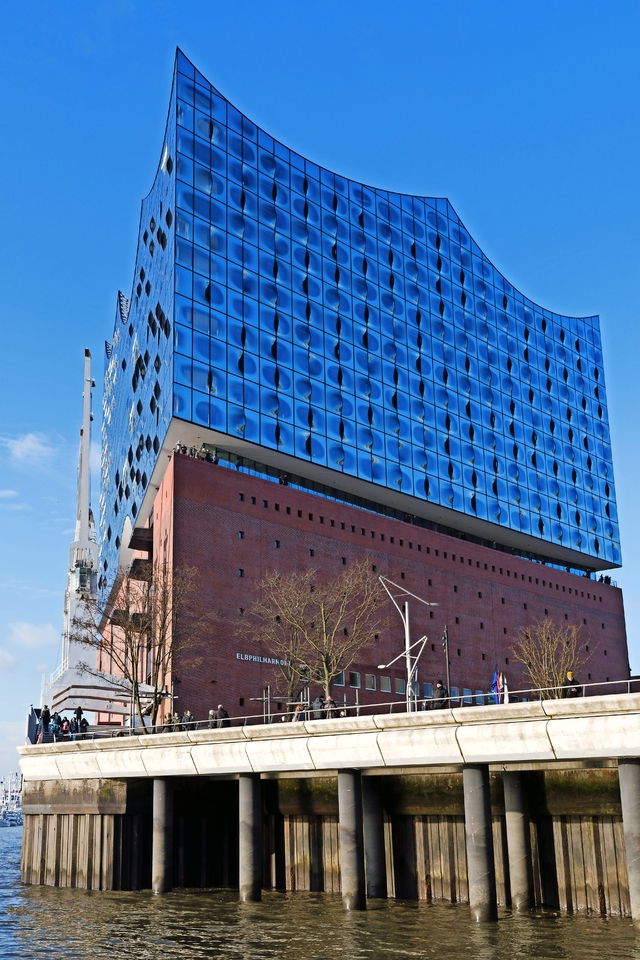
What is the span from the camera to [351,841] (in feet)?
105

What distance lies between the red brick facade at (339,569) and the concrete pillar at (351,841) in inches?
1256

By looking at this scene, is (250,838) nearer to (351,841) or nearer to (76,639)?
(351,841)

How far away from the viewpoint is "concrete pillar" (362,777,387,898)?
112 ft

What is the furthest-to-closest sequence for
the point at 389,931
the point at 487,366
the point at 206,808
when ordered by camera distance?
the point at 487,366
the point at 206,808
the point at 389,931

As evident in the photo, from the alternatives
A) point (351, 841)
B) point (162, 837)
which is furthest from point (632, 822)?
point (162, 837)

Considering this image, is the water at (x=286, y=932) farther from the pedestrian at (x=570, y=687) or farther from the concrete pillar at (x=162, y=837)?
the pedestrian at (x=570, y=687)

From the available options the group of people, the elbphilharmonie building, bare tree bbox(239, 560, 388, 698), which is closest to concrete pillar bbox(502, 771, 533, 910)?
the group of people

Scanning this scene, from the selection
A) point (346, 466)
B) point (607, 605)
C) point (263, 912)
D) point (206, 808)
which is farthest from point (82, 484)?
point (263, 912)

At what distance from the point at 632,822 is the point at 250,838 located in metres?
13.8

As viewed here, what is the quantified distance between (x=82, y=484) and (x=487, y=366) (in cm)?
4200

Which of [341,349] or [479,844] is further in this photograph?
[341,349]

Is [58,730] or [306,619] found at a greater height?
[306,619]

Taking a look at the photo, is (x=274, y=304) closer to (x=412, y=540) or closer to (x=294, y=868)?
(x=412, y=540)

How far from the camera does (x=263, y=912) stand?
32.7m
